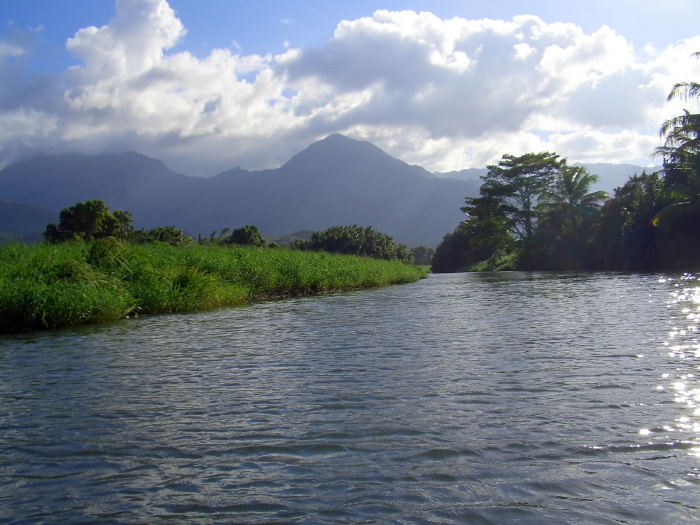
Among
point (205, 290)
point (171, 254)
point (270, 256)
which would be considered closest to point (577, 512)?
point (205, 290)

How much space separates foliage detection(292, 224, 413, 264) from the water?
57.8m

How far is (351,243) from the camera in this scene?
236ft

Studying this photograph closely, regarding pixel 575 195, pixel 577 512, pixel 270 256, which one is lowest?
pixel 577 512

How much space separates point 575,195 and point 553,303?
4116 centimetres

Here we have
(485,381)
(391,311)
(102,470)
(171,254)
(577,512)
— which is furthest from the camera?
(171,254)

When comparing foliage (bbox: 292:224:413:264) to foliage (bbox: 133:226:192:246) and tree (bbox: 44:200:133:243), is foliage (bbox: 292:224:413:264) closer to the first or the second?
foliage (bbox: 133:226:192:246)

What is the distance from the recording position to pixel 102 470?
459 centimetres

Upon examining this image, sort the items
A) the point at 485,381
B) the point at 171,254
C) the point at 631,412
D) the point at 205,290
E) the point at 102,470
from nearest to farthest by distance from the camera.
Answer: the point at 102,470, the point at 631,412, the point at 485,381, the point at 205,290, the point at 171,254

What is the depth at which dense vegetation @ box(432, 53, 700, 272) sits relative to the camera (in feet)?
119

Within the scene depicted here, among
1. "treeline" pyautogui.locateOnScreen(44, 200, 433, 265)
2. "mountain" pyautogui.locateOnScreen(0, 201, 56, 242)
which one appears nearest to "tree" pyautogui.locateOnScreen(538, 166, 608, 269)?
"treeline" pyautogui.locateOnScreen(44, 200, 433, 265)

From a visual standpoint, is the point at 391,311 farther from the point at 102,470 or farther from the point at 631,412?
the point at 102,470

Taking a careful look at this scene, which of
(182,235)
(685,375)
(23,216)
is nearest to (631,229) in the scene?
(182,235)

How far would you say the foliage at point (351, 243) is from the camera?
71.2m

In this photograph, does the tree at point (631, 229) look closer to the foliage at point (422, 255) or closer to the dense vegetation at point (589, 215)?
the dense vegetation at point (589, 215)
